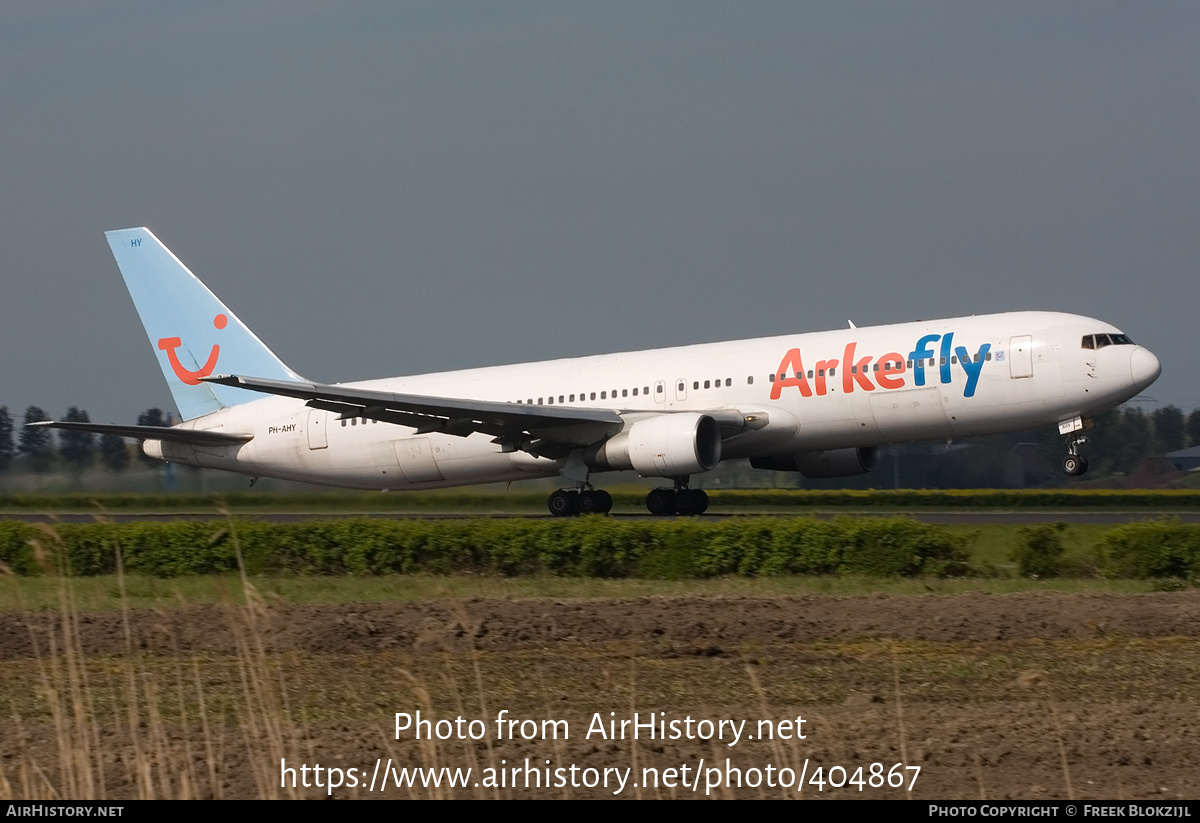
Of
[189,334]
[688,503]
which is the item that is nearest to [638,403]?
[688,503]

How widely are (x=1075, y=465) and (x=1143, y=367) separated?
2.13m

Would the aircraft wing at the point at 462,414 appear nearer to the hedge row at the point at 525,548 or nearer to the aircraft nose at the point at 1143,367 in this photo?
the hedge row at the point at 525,548

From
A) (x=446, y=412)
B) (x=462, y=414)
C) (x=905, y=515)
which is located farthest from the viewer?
(x=905, y=515)

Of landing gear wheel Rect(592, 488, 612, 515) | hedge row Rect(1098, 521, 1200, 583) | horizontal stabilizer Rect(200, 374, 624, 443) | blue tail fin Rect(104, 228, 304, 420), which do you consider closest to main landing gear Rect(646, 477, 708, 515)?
landing gear wheel Rect(592, 488, 612, 515)

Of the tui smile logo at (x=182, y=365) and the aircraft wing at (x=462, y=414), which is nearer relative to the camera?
the aircraft wing at (x=462, y=414)

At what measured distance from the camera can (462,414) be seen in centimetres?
2620

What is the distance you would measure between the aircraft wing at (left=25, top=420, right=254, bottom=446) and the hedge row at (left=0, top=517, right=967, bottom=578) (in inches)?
368

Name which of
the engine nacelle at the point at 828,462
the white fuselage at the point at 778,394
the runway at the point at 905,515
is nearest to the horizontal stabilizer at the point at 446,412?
the white fuselage at the point at 778,394

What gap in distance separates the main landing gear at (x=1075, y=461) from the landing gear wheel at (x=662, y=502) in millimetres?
7581

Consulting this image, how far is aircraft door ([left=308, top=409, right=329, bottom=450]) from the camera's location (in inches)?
1194

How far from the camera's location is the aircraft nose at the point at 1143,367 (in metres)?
24.6

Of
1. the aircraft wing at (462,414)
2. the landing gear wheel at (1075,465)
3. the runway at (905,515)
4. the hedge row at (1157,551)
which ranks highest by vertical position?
the aircraft wing at (462,414)

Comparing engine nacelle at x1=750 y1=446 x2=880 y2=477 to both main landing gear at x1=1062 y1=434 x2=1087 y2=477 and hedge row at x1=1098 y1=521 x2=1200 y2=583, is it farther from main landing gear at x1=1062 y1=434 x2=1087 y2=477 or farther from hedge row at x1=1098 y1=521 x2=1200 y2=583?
hedge row at x1=1098 y1=521 x2=1200 y2=583

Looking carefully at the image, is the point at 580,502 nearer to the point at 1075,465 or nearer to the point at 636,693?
the point at 1075,465
